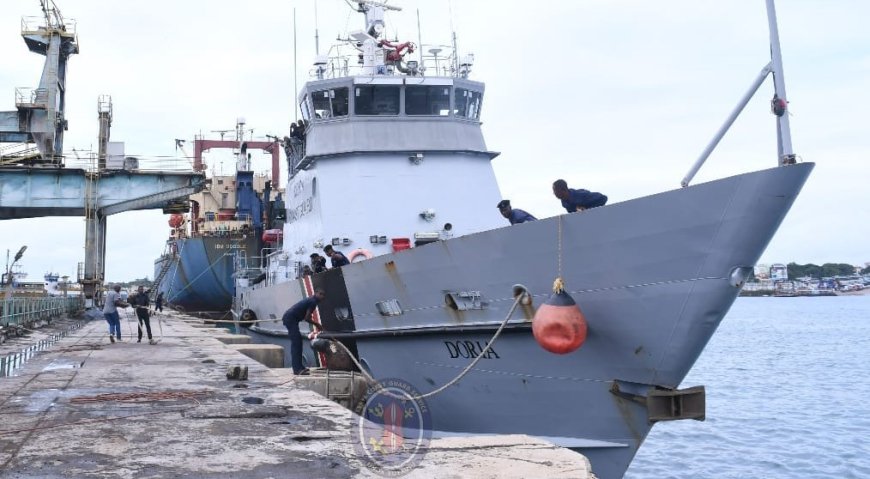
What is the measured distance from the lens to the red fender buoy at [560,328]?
6462 mm

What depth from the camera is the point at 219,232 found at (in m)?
33.2

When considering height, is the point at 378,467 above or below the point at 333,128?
below

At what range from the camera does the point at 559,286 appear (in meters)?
6.75

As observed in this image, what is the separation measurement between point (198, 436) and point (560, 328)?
3058 millimetres

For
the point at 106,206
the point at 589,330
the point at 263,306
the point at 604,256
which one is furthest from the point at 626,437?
the point at 106,206

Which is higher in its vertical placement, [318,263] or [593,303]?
[318,263]

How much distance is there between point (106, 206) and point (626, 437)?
20.2 meters

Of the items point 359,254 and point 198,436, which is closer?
point 198,436

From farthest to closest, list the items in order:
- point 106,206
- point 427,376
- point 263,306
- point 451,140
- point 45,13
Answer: point 45,13
point 106,206
point 263,306
point 451,140
point 427,376

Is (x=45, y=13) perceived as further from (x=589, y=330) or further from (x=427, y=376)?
(x=589, y=330)

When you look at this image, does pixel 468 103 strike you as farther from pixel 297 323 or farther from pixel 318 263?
pixel 297 323

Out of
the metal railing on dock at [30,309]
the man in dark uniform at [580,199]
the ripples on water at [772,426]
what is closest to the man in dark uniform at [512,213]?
the man in dark uniform at [580,199]

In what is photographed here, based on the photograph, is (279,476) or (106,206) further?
(106,206)

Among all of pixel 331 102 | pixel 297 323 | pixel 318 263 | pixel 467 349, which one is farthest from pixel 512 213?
pixel 331 102
